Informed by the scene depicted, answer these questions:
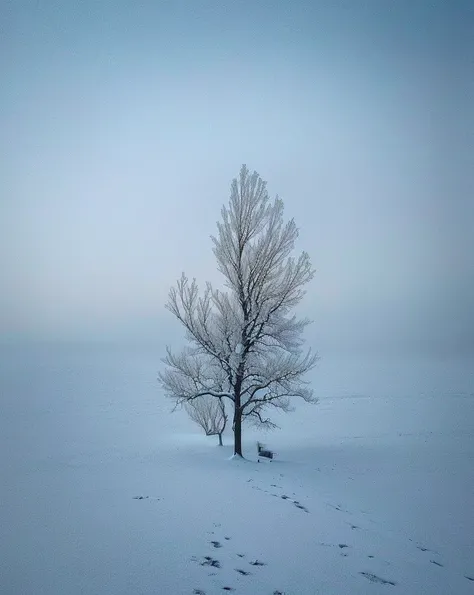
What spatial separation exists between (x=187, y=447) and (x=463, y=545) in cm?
892

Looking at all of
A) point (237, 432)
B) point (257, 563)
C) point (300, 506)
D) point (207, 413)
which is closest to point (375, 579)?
point (257, 563)

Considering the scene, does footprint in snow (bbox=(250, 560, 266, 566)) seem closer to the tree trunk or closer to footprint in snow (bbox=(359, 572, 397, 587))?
footprint in snow (bbox=(359, 572, 397, 587))

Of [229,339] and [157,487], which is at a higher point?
[229,339]

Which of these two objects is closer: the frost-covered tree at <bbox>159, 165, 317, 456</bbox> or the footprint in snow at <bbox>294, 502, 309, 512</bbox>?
the footprint in snow at <bbox>294, 502, 309, 512</bbox>

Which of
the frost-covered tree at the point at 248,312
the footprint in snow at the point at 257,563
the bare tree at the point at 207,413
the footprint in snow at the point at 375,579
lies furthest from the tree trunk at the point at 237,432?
the footprint in snow at the point at 375,579

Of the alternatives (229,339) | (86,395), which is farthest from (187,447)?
(86,395)

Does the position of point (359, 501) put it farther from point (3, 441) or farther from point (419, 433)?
point (3, 441)

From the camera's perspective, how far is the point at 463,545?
294 inches

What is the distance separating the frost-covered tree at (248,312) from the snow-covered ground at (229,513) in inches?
110

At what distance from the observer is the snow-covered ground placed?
4637mm

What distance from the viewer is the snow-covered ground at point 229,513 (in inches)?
183

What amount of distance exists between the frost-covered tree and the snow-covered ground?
2792 millimetres

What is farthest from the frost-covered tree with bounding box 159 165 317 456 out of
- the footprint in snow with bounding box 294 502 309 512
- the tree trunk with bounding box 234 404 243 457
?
the footprint in snow with bounding box 294 502 309 512

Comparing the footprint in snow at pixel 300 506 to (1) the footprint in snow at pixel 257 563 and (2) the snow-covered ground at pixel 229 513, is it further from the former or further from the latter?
(1) the footprint in snow at pixel 257 563
